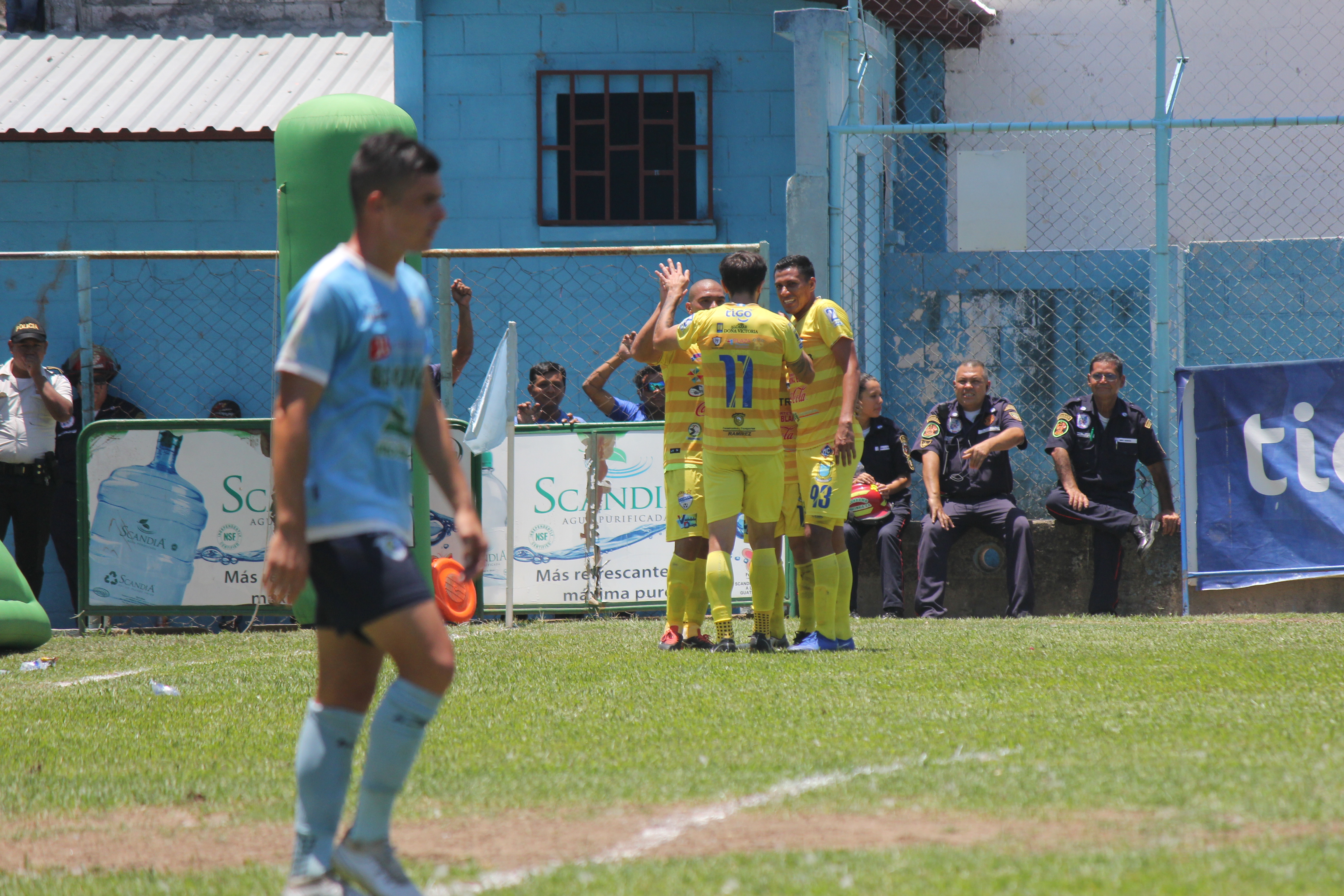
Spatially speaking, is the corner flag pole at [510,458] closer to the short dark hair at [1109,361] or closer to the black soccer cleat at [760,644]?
the black soccer cleat at [760,644]

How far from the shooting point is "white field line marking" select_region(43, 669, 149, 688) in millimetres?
7477

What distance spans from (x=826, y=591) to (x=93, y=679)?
401 centimetres

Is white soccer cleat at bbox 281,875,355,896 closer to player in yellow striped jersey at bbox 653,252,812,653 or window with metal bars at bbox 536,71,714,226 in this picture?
player in yellow striped jersey at bbox 653,252,812,653

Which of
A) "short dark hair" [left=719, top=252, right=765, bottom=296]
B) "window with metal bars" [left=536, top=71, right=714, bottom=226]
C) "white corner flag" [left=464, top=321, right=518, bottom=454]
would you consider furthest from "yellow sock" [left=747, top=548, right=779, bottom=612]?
"window with metal bars" [left=536, top=71, right=714, bottom=226]

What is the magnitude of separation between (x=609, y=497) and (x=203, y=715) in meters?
4.82

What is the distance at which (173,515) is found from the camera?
402 inches

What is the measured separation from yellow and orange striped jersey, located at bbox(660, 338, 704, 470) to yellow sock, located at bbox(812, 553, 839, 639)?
36.3 inches

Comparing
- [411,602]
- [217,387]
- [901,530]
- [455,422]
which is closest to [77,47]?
[217,387]

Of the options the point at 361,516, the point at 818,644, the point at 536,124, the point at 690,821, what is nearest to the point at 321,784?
the point at 361,516

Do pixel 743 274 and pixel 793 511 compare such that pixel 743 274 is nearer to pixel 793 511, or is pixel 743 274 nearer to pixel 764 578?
pixel 793 511

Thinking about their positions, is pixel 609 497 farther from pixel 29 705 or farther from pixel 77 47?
pixel 77 47

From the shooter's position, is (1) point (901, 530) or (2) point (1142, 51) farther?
(2) point (1142, 51)

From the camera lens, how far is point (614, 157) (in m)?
13.5

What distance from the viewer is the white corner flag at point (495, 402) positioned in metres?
9.85
